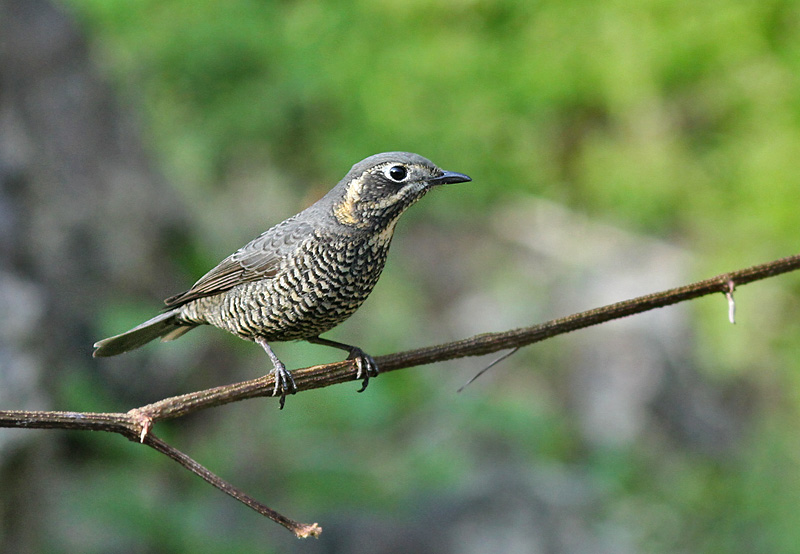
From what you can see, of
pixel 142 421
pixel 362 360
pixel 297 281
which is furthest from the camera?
pixel 362 360

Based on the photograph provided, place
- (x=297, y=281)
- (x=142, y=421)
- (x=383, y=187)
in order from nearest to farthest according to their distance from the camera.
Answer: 1. (x=142, y=421)
2. (x=383, y=187)
3. (x=297, y=281)

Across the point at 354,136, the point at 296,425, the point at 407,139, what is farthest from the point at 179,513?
the point at 354,136

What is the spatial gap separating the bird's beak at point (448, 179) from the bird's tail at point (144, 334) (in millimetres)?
730

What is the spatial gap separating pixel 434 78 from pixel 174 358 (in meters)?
3.03

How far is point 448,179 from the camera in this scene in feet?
5.93

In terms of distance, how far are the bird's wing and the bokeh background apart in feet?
7.77

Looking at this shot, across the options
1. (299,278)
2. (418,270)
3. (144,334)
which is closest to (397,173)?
(299,278)

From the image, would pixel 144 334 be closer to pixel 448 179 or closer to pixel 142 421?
pixel 142 421

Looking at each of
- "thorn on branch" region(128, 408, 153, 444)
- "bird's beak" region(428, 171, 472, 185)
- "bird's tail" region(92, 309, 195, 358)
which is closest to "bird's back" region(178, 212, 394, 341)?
"bird's tail" region(92, 309, 195, 358)

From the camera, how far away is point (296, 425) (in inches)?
211

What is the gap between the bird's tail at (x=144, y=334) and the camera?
1900mm

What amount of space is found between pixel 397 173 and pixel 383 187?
10 cm

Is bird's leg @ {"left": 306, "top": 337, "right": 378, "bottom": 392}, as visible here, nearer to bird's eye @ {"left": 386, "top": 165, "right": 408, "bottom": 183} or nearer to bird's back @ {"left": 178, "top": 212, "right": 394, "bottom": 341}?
bird's back @ {"left": 178, "top": 212, "right": 394, "bottom": 341}

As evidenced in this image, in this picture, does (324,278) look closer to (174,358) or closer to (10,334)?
(10,334)
